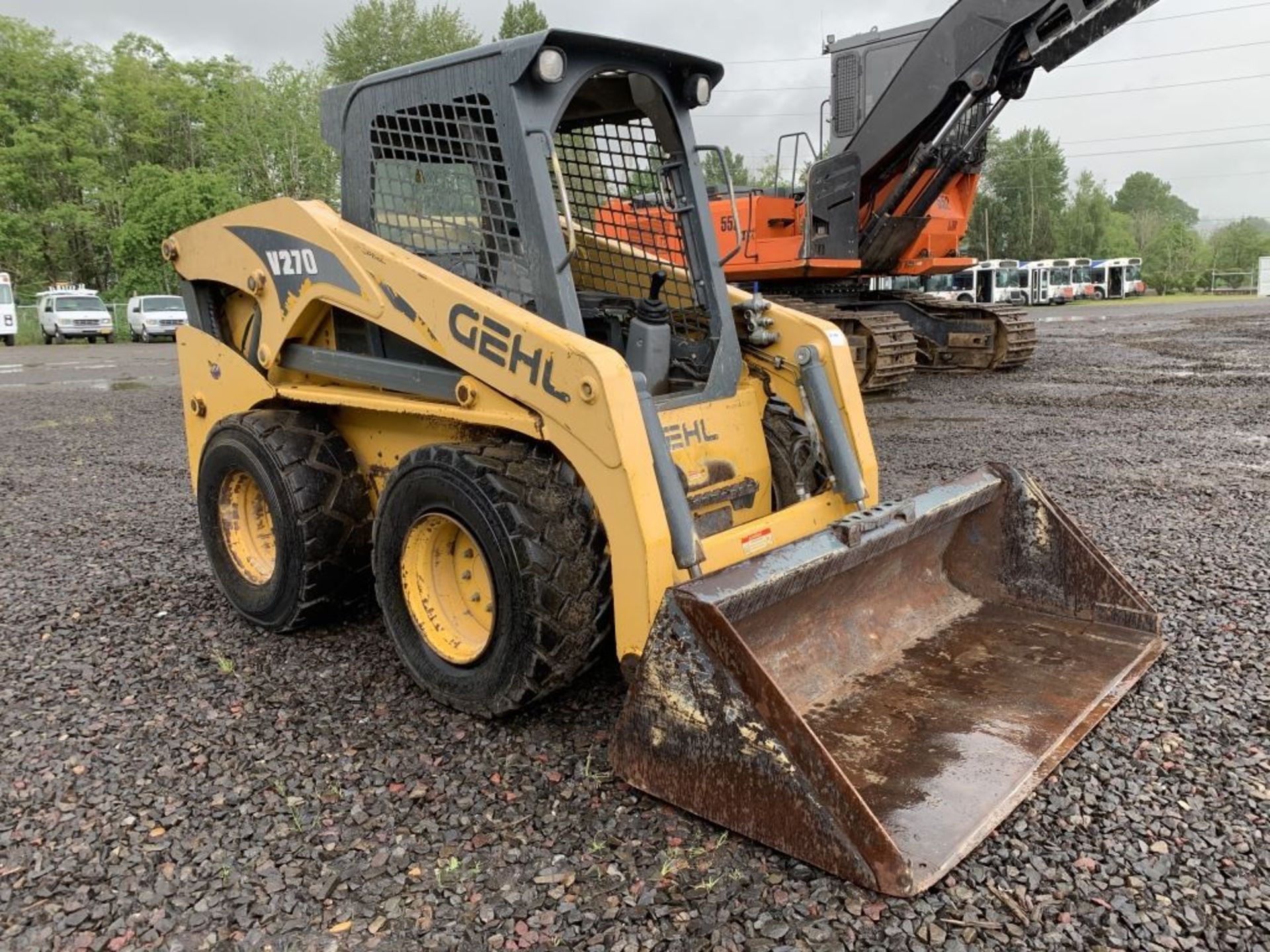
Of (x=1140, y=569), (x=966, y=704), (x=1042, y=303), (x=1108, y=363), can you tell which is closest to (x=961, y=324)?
(x=1108, y=363)

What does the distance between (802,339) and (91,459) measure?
732cm

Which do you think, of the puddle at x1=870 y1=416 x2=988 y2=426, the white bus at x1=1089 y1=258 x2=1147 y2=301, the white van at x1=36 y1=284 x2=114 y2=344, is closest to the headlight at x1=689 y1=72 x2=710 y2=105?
the puddle at x1=870 y1=416 x2=988 y2=426

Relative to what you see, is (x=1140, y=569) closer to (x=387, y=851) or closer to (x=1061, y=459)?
(x=1061, y=459)

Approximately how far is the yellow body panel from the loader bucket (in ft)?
0.87

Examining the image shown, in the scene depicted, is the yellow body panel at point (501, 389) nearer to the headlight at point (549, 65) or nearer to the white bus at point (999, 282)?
the headlight at point (549, 65)

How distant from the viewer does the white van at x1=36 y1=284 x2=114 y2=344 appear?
2989 centimetres

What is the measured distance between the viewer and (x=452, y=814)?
2.70 m

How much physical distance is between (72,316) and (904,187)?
93.2ft

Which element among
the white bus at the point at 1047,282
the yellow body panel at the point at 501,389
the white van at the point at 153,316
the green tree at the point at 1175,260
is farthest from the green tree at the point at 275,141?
the green tree at the point at 1175,260

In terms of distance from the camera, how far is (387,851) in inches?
99.8

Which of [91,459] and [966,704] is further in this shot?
[91,459]

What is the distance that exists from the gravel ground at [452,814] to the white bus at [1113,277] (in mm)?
49993

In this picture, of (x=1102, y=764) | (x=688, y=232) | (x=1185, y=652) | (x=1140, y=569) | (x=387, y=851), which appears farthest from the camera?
(x=1140, y=569)

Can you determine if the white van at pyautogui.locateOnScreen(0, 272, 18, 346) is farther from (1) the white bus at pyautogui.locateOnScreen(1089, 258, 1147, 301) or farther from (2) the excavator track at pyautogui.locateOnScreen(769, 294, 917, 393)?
(1) the white bus at pyautogui.locateOnScreen(1089, 258, 1147, 301)
